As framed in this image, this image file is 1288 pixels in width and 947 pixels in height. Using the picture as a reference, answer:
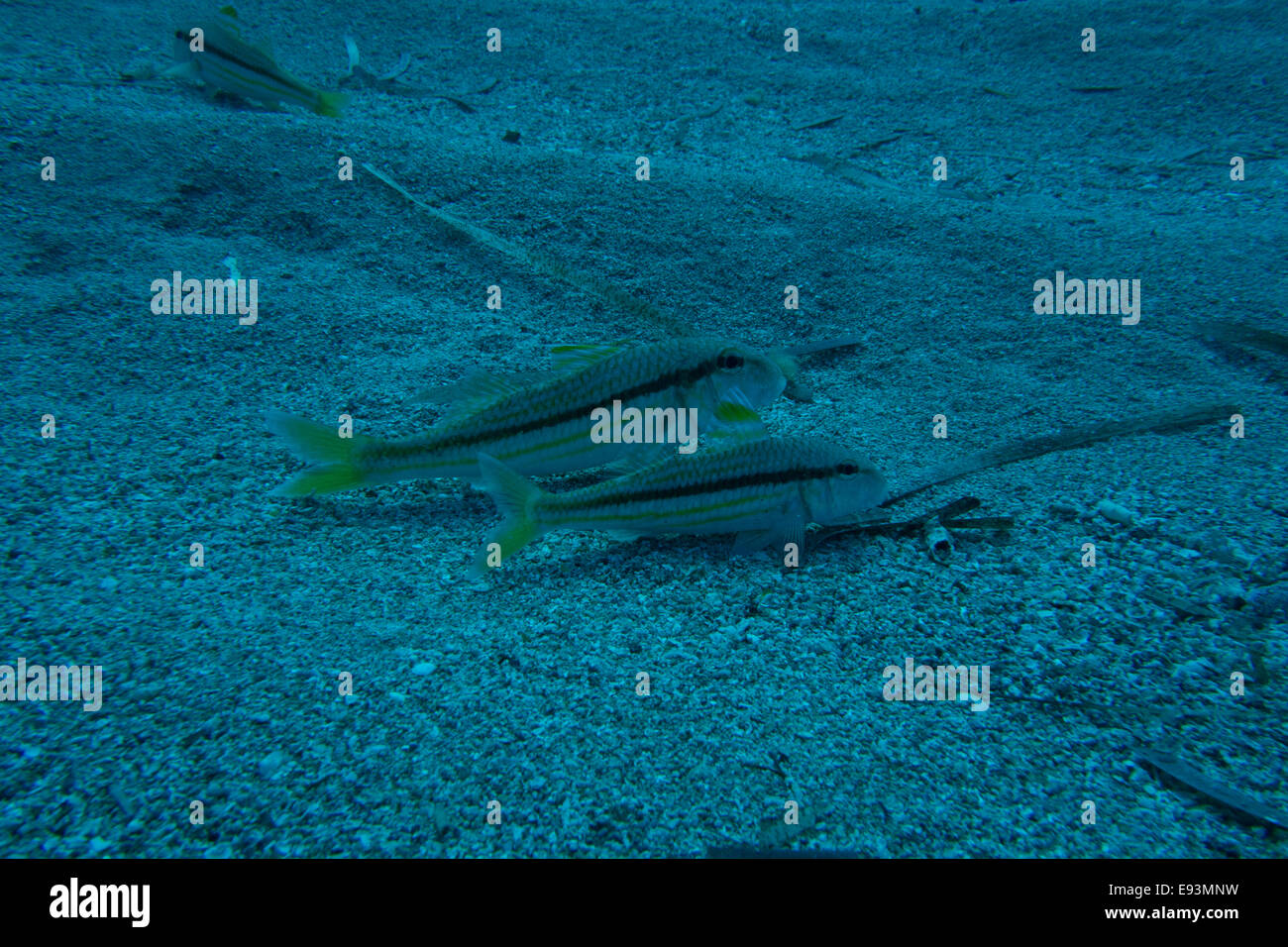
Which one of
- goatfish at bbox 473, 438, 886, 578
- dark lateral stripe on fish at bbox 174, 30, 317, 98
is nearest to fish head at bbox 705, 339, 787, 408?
goatfish at bbox 473, 438, 886, 578

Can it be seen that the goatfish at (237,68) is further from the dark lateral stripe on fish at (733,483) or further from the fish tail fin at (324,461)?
the dark lateral stripe on fish at (733,483)

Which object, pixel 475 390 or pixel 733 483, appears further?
pixel 475 390

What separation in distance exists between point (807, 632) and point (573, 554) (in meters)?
1.00

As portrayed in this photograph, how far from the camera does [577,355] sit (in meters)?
3.17

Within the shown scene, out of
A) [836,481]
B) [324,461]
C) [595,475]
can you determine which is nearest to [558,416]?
[595,475]

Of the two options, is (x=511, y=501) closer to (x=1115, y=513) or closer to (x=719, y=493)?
(x=719, y=493)

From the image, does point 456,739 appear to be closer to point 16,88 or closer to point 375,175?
point 375,175

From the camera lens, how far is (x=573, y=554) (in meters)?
2.90

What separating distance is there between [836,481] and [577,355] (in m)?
1.26

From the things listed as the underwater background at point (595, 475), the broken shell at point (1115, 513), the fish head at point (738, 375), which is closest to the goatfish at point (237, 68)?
the underwater background at point (595, 475)

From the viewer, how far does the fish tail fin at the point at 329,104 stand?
19.1 feet

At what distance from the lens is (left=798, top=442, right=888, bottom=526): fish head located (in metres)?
2.75

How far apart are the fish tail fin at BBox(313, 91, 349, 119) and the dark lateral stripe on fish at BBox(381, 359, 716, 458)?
14.7 feet
